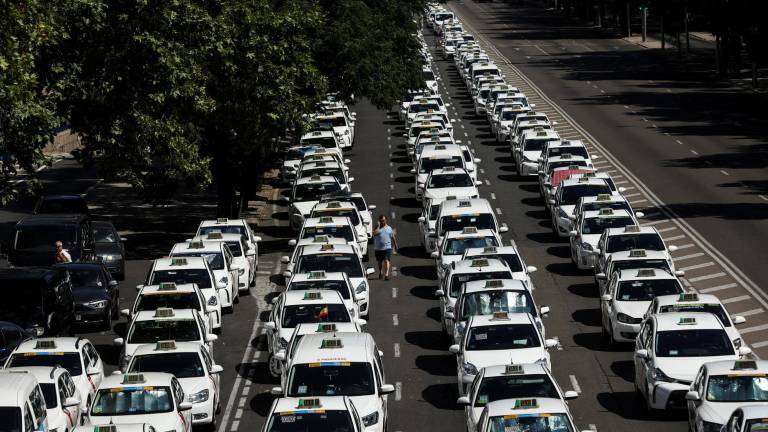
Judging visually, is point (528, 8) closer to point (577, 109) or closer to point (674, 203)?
point (577, 109)

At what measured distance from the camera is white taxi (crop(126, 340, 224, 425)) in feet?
84.6

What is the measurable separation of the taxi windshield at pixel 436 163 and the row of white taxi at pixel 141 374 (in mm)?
17996

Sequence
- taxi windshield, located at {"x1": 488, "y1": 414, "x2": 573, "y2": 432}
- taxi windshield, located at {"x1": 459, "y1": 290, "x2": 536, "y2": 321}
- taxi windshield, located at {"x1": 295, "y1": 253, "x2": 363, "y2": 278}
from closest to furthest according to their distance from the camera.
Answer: taxi windshield, located at {"x1": 488, "y1": 414, "x2": 573, "y2": 432}, taxi windshield, located at {"x1": 459, "y1": 290, "x2": 536, "y2": 321}, taxi windshield, located at {"x1": 295, "y1": 253, "x2": 363, "y2": 278}

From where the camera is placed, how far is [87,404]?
1030 inches

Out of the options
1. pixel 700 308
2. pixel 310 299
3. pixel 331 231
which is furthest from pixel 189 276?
pixel 700 308

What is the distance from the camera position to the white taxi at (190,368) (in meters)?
25.8

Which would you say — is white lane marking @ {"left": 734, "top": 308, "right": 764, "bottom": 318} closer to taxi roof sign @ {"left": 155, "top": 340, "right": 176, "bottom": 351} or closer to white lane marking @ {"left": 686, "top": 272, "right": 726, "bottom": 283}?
white lane marking @ {"left": 686, "top": 272, "right": 726, "bottom": 283}

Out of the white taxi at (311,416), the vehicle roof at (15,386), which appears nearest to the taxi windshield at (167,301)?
the vehicle roof at (15,386)

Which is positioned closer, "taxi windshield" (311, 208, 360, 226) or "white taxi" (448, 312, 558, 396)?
"white taxi" (448, 312, 558, 396)

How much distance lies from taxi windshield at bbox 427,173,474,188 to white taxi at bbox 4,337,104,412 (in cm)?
2190

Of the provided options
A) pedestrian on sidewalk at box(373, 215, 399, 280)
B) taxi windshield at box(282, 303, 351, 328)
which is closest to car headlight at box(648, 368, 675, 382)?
taxi windshield at box(282, 303, 351, 328)

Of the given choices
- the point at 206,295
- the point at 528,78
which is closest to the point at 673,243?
the point at 206,295

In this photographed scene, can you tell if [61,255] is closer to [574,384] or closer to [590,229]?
[590,229]

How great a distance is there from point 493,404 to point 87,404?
7724mm
